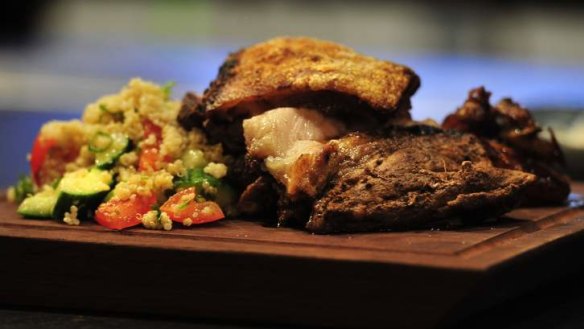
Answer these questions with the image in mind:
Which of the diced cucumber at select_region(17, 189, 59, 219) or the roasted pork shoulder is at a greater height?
the roasted pork shoulder

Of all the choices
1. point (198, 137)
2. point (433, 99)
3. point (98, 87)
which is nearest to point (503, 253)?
point (198, 137)

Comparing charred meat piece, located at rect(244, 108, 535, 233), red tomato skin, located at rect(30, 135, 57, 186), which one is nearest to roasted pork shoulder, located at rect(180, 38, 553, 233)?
charred meat piece, located at rect(244, 108, 535, 233)

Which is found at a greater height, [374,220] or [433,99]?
[433,99]

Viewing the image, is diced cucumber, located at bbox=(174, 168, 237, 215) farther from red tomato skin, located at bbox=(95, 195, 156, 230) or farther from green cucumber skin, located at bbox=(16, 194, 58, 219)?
green cucumber skin, located at bbox=(16, 194, 58, 219)

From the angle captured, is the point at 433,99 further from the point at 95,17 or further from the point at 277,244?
the point at 277,244

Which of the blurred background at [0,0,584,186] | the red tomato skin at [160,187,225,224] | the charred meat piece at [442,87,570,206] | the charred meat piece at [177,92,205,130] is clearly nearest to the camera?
the red tomato skin at [160,187,225,224]

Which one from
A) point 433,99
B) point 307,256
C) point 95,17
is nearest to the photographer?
point 307,256
